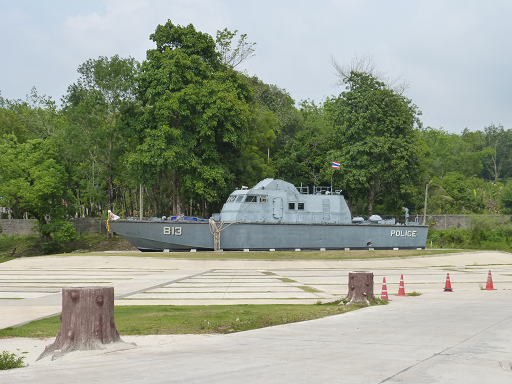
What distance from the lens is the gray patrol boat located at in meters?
33.3

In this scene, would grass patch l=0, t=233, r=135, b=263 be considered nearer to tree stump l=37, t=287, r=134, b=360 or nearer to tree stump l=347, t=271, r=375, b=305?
tree stump l=347, t=271, r=375, b=305

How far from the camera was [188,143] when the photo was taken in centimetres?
4175

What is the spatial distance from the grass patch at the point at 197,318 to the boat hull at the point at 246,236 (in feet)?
65.6

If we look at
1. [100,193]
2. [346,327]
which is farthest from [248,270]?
[100,193]

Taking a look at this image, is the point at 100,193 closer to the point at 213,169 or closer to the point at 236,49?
the point at 213,169

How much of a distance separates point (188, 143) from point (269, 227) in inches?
441

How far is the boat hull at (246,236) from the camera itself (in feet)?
109

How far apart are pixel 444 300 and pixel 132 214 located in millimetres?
47526

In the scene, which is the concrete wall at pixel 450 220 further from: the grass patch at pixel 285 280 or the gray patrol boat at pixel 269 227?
the grass patch at pixel 285 280

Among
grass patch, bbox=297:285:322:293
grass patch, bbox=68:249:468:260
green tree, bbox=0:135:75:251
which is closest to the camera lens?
grass patch, bbox=297:285:322:293

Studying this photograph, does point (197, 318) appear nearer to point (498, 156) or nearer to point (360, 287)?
point (360, 287)

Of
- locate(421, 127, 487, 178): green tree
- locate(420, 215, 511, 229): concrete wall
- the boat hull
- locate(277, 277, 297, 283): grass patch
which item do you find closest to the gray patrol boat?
the boat hull

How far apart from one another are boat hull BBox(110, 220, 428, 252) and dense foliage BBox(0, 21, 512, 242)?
609 cm

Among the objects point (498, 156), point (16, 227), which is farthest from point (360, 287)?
point (498, 156)
